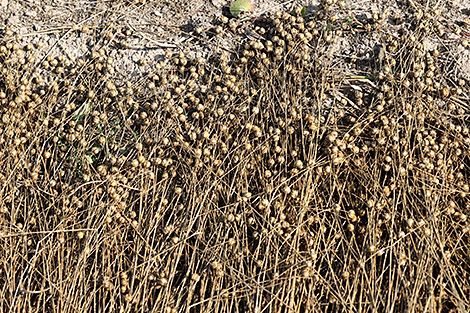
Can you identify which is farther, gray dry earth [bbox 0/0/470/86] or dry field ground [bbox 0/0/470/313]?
gray dry earth [bbox 0/0/470/86]

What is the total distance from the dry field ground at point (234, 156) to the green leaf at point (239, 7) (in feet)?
0.16

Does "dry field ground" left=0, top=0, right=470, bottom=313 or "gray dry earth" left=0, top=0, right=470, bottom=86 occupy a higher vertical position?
"gray dry earth" left=0, top=0, right=470, bottom=86

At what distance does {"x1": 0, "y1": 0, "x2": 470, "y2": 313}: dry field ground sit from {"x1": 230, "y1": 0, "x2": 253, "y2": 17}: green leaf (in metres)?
0.05

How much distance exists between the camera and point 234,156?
7.08 ft

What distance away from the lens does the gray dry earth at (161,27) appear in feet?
7.98

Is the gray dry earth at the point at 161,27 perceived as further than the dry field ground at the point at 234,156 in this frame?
Yes

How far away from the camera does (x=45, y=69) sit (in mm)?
2410

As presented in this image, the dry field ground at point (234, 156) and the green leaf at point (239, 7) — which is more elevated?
the green leaf at point (239, 7)

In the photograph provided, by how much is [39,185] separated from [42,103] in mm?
480

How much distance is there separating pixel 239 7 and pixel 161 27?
Answer: 1.61 ft

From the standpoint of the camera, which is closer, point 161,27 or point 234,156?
point 234,156

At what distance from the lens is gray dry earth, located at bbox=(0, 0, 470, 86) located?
2.43 meters

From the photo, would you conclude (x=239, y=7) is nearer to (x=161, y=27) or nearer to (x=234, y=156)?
(x=161, y=27)

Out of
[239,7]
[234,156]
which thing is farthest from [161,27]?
[234,156]
